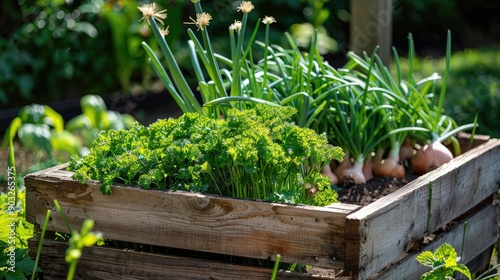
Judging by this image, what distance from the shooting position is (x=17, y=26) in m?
5.66

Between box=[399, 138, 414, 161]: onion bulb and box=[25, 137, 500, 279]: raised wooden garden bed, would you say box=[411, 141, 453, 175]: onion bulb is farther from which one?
box=[25, 137, 500, 279]: raised wooden garden bed

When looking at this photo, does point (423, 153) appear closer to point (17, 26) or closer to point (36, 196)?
point (36, 196)

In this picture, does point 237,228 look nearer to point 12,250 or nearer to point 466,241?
point 12,250

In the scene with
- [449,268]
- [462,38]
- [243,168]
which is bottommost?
[449,268]

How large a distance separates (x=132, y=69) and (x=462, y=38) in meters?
4.48

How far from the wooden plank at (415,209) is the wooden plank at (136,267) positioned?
161mm

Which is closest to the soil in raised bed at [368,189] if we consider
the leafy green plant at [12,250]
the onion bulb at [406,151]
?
the onion bulb at [406,151]

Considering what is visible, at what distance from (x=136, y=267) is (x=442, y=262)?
797mm

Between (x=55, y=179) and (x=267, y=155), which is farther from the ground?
(x=267, y=155)

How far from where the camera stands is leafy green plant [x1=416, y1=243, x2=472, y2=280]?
2.02 meters

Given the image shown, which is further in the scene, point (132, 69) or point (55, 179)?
point (132, 69)

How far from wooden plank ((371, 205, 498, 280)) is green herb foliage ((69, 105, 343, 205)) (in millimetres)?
295

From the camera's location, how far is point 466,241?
2568mm

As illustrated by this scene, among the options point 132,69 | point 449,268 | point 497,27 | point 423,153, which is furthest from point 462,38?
point 449,268
